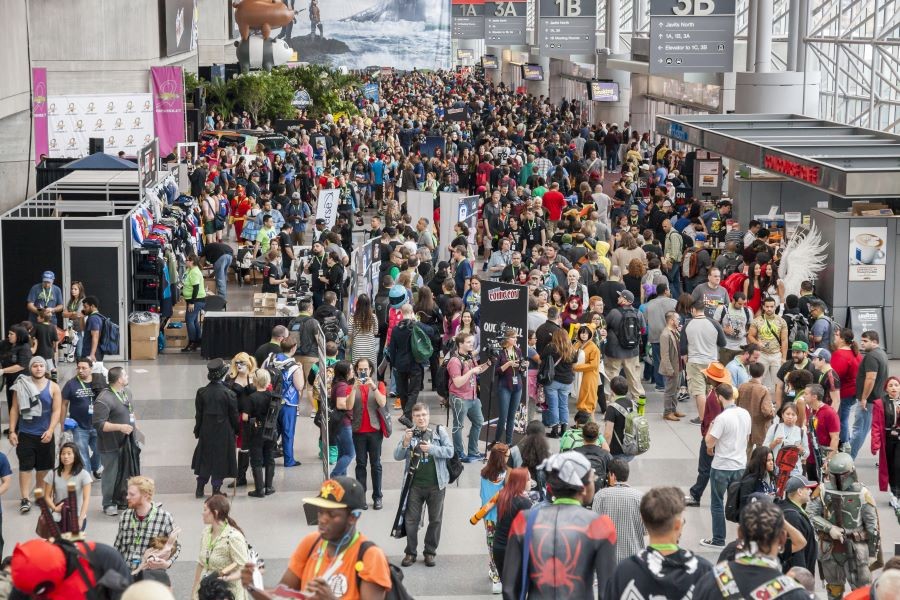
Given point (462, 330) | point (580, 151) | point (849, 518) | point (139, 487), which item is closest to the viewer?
point (139, 487)

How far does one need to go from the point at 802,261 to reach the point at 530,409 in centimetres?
471

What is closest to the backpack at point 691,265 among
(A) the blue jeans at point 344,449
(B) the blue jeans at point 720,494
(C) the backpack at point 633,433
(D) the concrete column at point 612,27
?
(A) the blue jeans at point 344,449

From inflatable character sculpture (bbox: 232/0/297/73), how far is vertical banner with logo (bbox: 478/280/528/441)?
147ft

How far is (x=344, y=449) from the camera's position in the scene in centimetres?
1207

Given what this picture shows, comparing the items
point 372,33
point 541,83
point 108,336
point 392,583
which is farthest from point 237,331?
point 372,33

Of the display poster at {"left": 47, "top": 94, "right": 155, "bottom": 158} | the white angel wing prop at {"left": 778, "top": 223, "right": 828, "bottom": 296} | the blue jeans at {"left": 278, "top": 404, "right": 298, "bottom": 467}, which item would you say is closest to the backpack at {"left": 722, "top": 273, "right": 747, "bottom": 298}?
the white angel wing prop at {"left": 778, "top": 223, "right": 828, "bottom": 296}

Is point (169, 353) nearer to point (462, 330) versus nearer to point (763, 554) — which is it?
point (462, 330)

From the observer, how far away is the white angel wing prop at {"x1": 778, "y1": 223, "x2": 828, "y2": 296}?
17453mm

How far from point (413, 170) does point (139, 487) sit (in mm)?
23237

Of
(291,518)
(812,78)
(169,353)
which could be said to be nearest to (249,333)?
(169,353)

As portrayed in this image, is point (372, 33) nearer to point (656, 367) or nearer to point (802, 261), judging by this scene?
point (802, 261)

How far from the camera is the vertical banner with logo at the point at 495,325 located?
13609 millimetres

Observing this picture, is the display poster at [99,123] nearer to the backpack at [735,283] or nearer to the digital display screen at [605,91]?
the backpack at [735,283]

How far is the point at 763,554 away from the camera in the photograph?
19.1 ft
